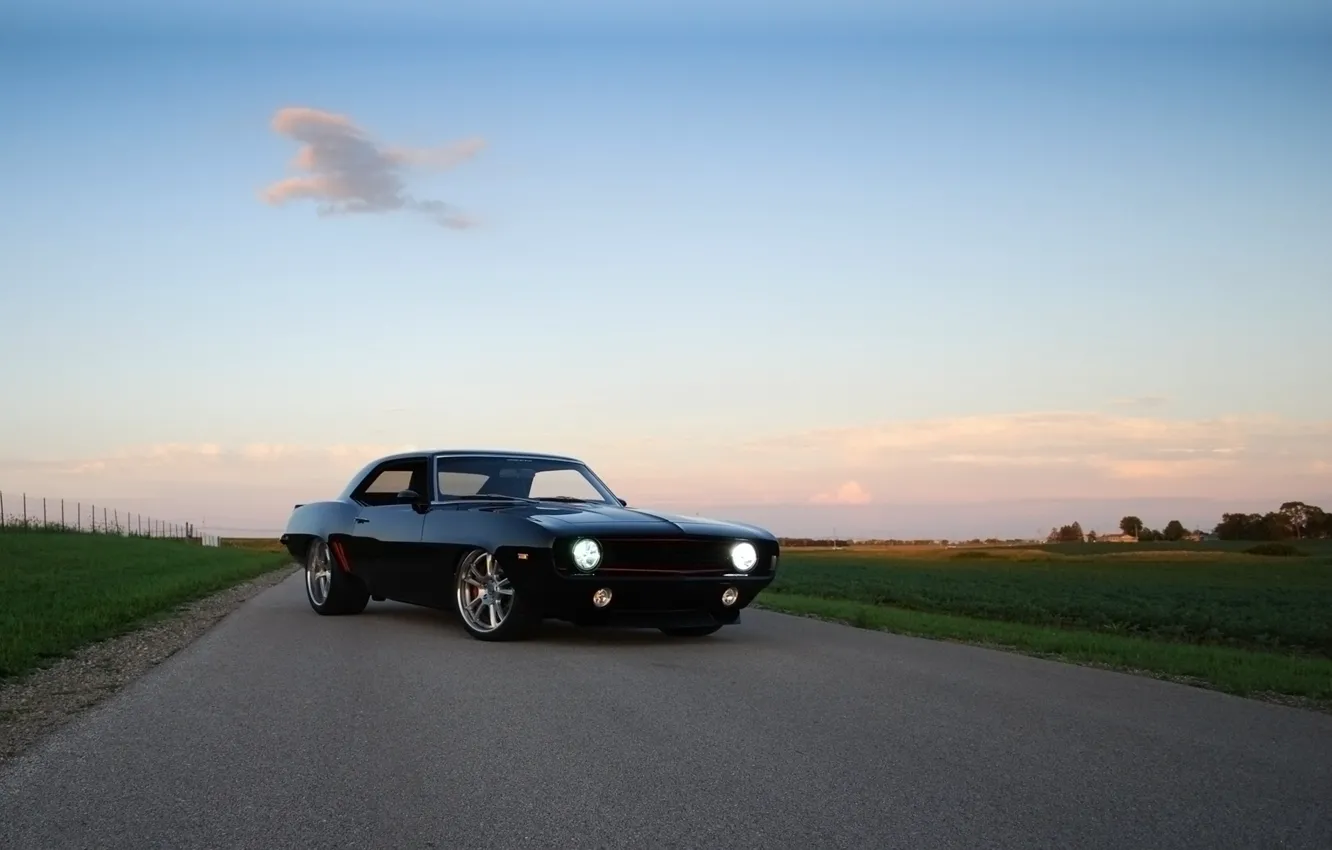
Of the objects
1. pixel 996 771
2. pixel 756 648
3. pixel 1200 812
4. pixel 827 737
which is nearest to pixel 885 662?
pixel 756 648

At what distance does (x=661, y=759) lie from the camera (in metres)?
4.96

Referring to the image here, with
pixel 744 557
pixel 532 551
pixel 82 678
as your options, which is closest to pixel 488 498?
pixel 532 551

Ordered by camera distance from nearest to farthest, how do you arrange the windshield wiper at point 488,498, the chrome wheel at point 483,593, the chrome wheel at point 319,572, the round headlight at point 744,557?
the chrome wheel at point 483,593 → the round headlight at point 744,557 → the windshield wiper at point 488,498 → the chrome wheel at point 319,572

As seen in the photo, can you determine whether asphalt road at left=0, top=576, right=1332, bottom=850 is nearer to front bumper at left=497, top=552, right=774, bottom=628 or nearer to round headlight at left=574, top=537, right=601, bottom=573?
front bumper at left=497, top=552, right=774, bottom=628

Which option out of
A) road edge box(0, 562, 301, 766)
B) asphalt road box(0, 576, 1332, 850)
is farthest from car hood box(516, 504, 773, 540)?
road edge box(0, 562, 301, 766)

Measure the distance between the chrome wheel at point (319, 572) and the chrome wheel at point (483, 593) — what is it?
2.69 meters

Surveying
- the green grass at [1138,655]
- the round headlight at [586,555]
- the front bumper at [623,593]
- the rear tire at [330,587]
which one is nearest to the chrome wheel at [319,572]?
the rear tire at [330,587]

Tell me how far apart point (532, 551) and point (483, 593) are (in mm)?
817

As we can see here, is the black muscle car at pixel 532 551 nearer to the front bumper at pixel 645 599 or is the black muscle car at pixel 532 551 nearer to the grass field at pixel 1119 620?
the front bumper at pixel 645 599

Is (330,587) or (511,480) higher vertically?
(511,480)

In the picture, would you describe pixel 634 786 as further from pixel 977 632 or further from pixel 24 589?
pixel 24 589

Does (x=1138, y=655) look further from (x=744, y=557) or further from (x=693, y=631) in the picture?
(x=693, y=631)

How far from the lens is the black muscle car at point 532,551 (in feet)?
28.3

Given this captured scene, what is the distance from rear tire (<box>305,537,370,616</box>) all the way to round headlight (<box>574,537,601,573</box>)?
349 centimetres
